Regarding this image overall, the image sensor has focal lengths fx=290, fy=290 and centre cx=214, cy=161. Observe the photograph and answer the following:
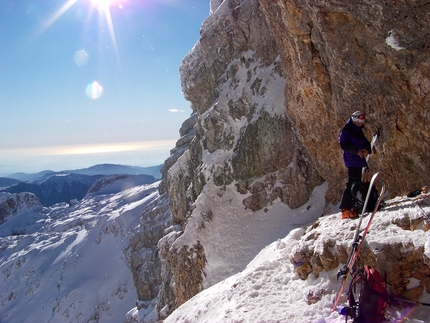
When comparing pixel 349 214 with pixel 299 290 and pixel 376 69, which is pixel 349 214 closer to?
pixel 299 290

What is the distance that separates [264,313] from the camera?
7414mm

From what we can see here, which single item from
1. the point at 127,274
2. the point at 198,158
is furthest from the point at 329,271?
the point at 127,274

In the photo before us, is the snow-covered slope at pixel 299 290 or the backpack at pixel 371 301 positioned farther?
the snow-covered slope at pixel 299 290

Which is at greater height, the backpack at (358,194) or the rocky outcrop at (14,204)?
the backpack at (358,194)

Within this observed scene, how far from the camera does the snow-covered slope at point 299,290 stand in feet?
20.5

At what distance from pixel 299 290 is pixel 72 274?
65743mm

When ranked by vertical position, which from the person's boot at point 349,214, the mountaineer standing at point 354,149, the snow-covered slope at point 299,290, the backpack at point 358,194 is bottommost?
the snow-covered slope at point 299,290

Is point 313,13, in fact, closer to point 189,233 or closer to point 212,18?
point 189,233

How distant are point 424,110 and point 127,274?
191ft

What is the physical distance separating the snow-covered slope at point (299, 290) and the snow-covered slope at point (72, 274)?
47723 mm

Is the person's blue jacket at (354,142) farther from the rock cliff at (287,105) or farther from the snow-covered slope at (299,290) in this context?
the rock cliff at (287,105)

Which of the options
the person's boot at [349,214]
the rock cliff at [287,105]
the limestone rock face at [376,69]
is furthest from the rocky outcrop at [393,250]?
the rock cliff at [287,105]

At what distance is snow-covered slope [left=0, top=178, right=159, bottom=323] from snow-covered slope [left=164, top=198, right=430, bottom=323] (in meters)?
47.7

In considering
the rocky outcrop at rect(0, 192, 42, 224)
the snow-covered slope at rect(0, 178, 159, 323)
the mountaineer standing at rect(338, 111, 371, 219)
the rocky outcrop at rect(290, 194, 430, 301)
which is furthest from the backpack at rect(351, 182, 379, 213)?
the rocky outcrop at rect(0, 192, 42, 224)
